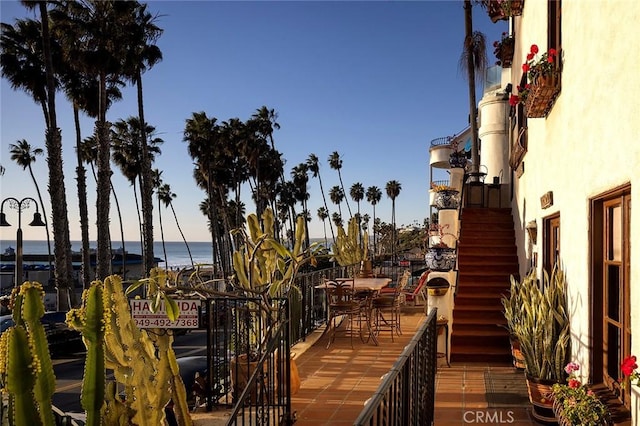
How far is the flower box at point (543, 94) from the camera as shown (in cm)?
530

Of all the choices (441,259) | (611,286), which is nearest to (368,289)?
(441,259)

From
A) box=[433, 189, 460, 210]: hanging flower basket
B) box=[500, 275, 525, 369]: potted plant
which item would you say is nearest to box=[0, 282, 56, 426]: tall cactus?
box=[500, 275, 525, 369]: potted plant

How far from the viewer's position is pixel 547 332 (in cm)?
507

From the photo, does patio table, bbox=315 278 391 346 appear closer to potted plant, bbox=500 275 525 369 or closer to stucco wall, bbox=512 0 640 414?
potted plant, bbox=500 275 525 369

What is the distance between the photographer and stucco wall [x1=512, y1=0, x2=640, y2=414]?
308cm

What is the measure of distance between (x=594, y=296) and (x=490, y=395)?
2366 millimetres

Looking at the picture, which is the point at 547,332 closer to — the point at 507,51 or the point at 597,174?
the point at 597,174

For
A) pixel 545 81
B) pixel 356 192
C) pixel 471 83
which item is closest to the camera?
pixel 545 81

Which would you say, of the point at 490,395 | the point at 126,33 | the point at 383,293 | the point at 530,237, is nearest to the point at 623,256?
the point at 490,395

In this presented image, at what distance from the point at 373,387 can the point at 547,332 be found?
7.48ft

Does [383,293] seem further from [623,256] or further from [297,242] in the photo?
[623,256]

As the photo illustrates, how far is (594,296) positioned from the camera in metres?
4.18

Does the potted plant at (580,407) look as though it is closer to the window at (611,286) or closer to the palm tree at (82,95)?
the window at (611,286)

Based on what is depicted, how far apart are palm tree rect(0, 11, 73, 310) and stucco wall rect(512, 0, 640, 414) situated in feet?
61.7
